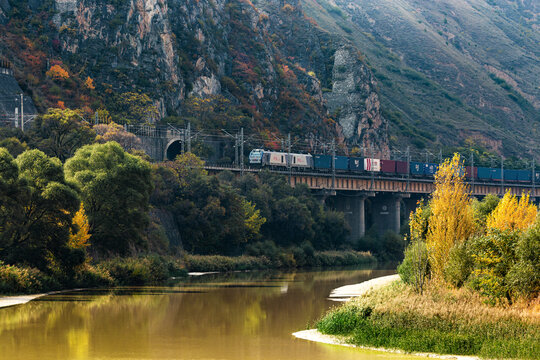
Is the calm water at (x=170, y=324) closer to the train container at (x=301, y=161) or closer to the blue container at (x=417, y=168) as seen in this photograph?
the train container at (x=301, y=161)

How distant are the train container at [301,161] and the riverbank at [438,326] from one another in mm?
105994

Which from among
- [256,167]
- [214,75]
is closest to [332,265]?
[256,167]

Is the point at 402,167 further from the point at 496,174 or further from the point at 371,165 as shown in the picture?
the point at 496,174

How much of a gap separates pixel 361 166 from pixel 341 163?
5.81 m

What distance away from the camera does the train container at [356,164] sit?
158 m

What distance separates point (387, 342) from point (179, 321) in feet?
49.0

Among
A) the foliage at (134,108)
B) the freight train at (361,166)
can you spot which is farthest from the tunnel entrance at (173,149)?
the freight train at (361,166)

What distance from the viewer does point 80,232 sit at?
228ft

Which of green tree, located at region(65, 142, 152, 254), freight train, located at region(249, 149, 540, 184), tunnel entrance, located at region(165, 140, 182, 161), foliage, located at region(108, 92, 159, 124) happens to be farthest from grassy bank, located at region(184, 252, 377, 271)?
foliage, located at region(108, 92, 159, 124)

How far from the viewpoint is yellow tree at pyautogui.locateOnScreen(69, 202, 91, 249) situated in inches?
2687

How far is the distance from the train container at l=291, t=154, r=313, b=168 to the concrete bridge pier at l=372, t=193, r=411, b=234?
23517 millimetres

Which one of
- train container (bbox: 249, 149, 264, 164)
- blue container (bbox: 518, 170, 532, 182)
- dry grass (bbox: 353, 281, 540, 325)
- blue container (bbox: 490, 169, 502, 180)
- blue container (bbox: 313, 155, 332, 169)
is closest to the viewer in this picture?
dry grass (bbox: 353, 281, 540, 325)

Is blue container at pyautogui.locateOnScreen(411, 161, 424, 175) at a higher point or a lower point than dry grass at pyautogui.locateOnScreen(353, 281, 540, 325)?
higher

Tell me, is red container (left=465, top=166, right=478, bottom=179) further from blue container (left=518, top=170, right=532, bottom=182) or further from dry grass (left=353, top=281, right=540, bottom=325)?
dry grass (left=353, top=281, right=540, bottom=325)
